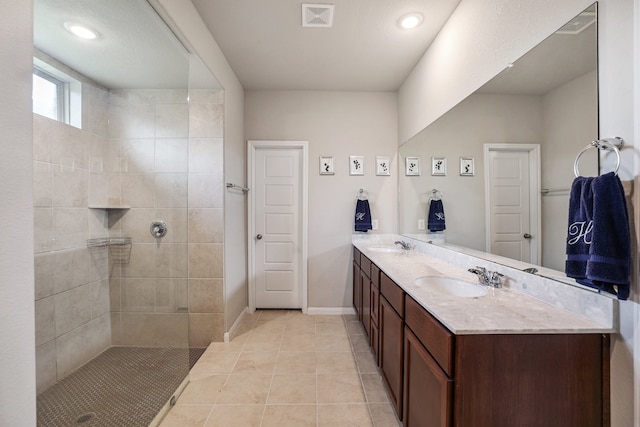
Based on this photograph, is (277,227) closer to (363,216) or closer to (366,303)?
(363,216)

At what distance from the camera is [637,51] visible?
0.82m

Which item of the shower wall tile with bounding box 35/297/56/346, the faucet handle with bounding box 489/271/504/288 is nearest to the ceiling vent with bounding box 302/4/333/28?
the faucet handle with bounding box 489/271/504/288

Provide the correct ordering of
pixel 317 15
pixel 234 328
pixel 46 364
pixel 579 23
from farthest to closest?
pixel 234 328 < pixel 317 15 < pixel 46 364 < pixel 579 23

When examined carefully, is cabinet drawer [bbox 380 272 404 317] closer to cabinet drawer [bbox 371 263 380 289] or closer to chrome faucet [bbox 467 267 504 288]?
cabinet drawer [bbox 371 263 380 289]

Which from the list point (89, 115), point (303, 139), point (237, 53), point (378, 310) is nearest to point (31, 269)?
point (89, 115)

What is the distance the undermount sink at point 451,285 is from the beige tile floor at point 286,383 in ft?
2.79

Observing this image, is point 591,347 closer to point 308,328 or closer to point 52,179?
point 308,328

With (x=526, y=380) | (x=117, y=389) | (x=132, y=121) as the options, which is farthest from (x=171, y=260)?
(x=526, y=380)

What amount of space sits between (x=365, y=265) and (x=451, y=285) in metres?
0.93

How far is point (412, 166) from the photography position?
273 cm

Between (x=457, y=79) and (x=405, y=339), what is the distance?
1779 millimetres

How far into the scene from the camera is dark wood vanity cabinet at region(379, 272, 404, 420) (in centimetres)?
145

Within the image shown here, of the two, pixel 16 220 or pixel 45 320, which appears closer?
pixel 16 220

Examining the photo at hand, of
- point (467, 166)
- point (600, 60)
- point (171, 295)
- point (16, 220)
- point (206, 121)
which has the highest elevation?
point (206, 121)
